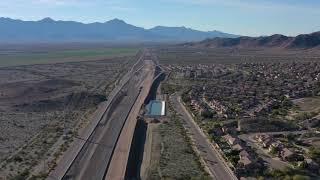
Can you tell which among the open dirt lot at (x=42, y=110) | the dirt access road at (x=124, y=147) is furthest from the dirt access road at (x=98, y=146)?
the open dirt lot at (x=42, y=110)

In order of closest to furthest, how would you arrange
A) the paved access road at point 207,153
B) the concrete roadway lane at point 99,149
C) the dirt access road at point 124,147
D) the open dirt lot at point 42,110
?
1. the paved access road at point 207,153
2. the dirt access road at point 124,147
3. the concrete roadway lane at point 99,149
4. the open dirt lot at point 42,110

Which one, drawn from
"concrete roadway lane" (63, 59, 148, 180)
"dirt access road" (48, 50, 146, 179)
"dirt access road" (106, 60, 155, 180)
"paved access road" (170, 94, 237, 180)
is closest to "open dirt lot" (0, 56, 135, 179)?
"dirt access road" (48, 50, 146, 179)

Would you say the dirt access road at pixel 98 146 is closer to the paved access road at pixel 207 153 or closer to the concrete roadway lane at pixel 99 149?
the concrete roadway lane at pixel 99 149

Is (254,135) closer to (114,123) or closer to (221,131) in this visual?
(221,131)

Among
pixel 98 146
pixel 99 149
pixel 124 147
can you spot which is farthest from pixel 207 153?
pixel 98 146

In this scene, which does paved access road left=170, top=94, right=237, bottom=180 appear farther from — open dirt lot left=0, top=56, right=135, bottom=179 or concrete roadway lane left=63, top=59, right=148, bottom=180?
open dirt lot left=0, top=56, right=135, bottom=179

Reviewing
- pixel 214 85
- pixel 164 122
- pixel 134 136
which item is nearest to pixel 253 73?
pixel 214 85

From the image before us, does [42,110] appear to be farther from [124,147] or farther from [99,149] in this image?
[124,147]
